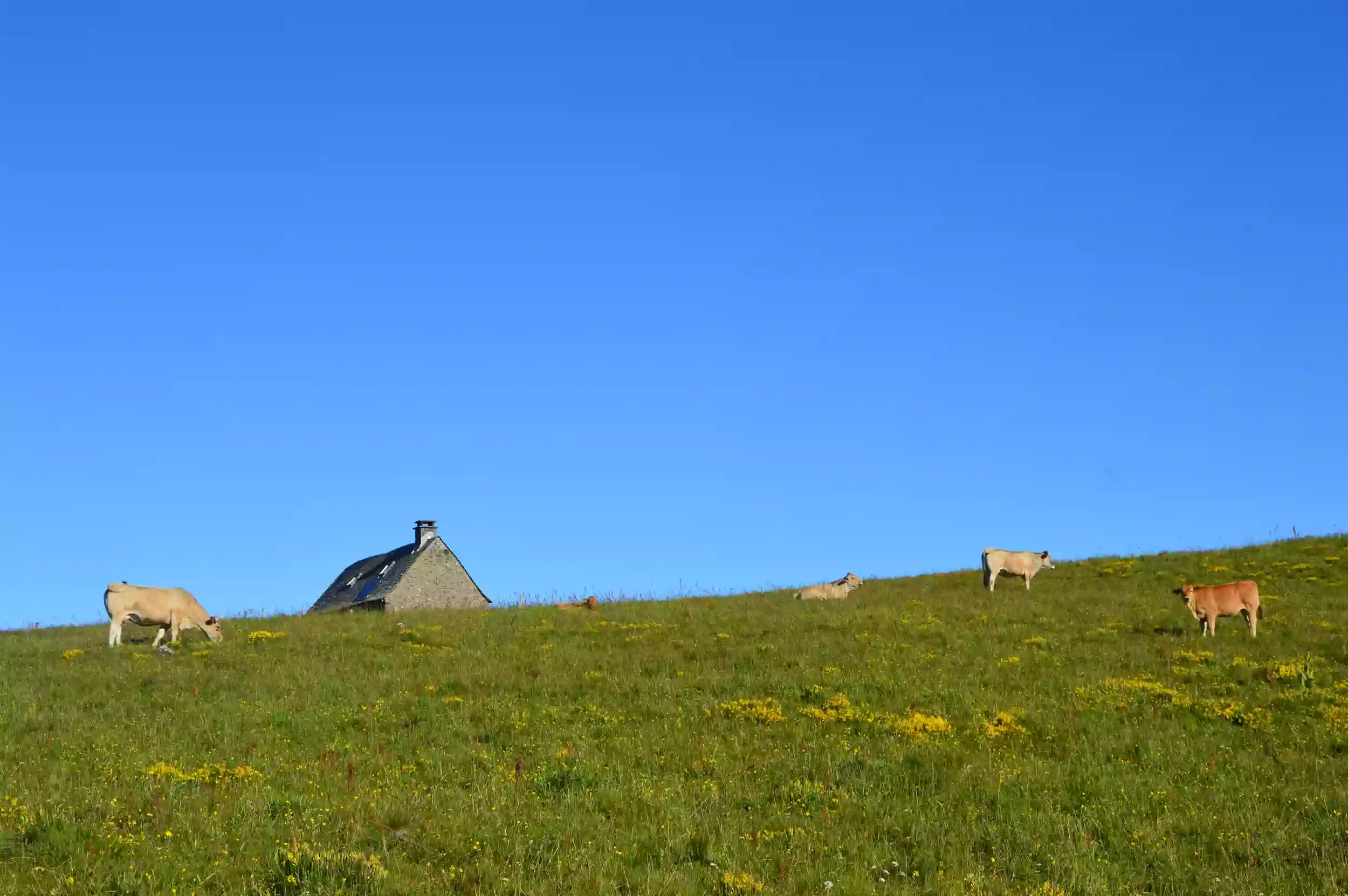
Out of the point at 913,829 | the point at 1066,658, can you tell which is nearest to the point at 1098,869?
the point at 913,829

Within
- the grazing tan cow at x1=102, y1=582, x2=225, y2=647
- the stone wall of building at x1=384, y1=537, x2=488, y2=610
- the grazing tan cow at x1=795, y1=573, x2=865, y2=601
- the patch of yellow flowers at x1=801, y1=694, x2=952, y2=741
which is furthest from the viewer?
the stone wall of building at x1=384, y1=537, x2=488, y2=610

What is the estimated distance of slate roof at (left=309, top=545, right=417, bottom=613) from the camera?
56.3 m

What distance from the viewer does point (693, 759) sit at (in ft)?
55.6

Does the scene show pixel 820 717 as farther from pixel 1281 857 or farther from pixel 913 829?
pixel 1281 857

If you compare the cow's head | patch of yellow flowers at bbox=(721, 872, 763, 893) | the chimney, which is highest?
the chimney

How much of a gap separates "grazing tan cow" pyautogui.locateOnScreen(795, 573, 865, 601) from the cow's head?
63.3 ft

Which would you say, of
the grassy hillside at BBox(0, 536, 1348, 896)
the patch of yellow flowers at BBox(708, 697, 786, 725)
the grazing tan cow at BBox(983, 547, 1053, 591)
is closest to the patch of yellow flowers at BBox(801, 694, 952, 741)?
the grassy hillside at BBox(0, 536, 1348, 896)

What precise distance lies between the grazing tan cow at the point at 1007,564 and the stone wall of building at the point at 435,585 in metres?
25.6

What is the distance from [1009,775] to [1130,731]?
4037 millimetres

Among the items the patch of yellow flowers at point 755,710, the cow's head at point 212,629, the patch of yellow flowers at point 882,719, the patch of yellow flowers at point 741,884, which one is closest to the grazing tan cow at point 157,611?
the cow's head at point 212,629

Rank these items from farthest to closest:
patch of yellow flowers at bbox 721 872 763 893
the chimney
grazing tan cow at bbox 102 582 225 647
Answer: the chimney < grazing tan cow at bbox 102 582 225 647 < patch of yellow flowers at bbox 721 872 763 893

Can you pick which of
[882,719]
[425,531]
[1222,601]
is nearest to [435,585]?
[425,531]

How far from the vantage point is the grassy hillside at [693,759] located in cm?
1162

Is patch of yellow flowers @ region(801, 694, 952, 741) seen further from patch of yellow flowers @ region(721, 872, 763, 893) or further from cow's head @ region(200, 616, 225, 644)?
cow's head @ region(200, 616, 225, 644)
